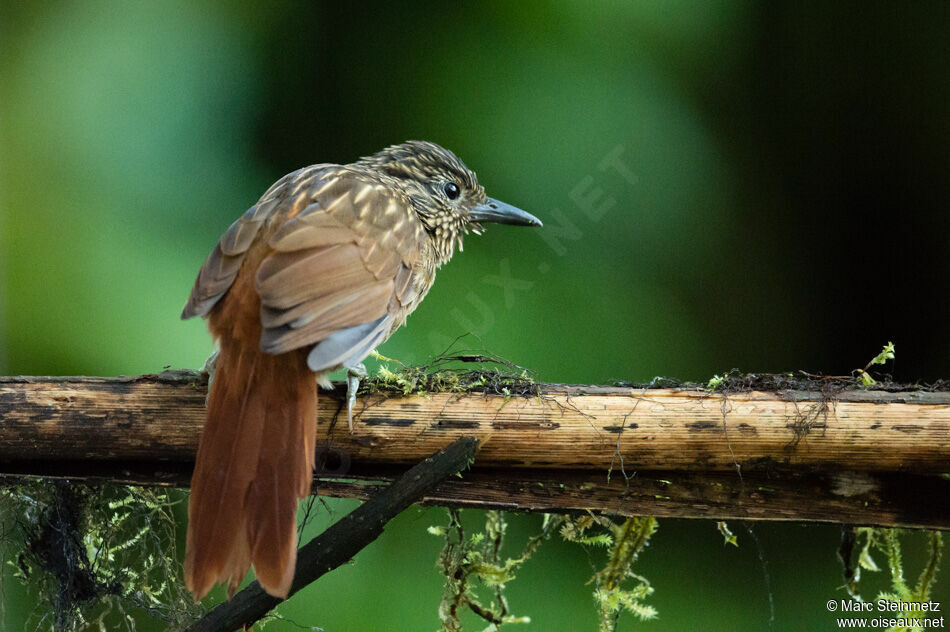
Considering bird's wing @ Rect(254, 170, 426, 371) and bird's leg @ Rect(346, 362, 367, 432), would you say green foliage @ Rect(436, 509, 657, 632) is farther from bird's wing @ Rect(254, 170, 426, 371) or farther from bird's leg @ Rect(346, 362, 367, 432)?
bird's wing @ Rect(254, 170, 426, 371)

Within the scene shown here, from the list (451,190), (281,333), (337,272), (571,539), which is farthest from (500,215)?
(281,333)

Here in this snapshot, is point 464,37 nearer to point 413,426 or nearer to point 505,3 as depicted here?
point 505,3

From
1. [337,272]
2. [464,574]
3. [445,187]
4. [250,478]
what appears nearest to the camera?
[250,478]

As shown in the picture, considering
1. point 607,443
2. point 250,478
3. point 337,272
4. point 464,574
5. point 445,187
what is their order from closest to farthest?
1. point 250,478
2. point 607,443
3. point 337,272
4. point 464,574
5. point 445,187

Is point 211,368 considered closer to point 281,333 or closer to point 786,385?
point 281,333

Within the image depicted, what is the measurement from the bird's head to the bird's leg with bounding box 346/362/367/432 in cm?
77

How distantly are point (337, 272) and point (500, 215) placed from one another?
0.94 metres

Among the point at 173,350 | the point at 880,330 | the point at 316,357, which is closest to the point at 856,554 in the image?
the point at 880,330

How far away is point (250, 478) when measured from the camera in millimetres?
1667

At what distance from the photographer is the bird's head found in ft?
8.85

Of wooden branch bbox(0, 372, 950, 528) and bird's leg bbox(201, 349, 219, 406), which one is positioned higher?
bird's leg bbox(201, 349, 219, 406)

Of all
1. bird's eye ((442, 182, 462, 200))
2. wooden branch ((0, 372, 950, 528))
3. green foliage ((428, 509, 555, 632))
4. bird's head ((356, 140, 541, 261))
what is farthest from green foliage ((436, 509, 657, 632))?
bird's eye ((442, 182, 462, 200))

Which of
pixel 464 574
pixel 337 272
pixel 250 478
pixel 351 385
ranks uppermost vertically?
pixel 337 272

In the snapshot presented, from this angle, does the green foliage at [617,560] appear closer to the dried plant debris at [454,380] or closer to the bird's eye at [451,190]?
the dried plant debris at [454,380]
